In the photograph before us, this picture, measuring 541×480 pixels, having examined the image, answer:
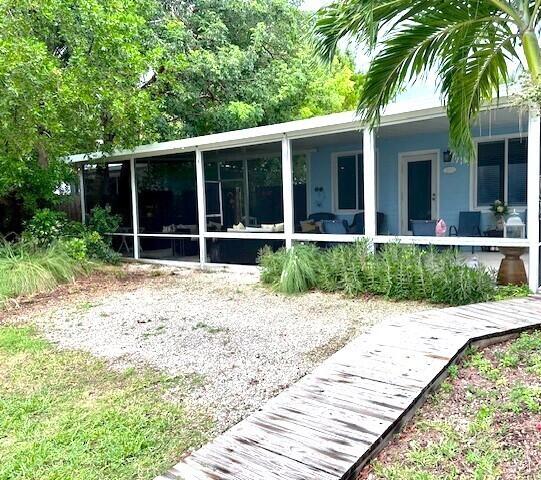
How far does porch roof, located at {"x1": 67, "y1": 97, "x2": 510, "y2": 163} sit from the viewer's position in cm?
636

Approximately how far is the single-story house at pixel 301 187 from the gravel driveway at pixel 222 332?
184 centimetres

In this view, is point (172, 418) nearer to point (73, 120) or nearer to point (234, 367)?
point (234, 367)

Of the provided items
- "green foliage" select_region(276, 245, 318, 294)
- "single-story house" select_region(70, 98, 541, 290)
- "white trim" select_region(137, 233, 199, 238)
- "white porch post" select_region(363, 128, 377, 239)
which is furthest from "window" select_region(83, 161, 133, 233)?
"white porch post" select_region(363, 128, 377, 239)

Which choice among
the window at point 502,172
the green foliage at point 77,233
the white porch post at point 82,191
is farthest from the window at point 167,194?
the window at point 502,172

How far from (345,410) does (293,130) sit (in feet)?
18.7

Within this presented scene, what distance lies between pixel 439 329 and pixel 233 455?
8.40ft

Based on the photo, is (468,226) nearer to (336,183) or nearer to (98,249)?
(336,183)

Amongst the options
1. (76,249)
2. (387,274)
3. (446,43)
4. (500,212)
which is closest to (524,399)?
(446,43)

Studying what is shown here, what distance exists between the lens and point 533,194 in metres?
5.59

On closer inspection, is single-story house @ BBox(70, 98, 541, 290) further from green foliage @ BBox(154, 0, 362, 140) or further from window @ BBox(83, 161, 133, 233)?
green foliage @ BBox(154, 0, 362, 140)

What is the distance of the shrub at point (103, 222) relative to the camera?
10.7 metres

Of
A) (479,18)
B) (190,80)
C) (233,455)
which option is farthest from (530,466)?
(190,80)

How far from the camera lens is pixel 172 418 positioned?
9.96ft

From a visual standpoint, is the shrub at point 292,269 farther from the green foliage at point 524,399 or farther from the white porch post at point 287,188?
the green foliage at point 524,399
